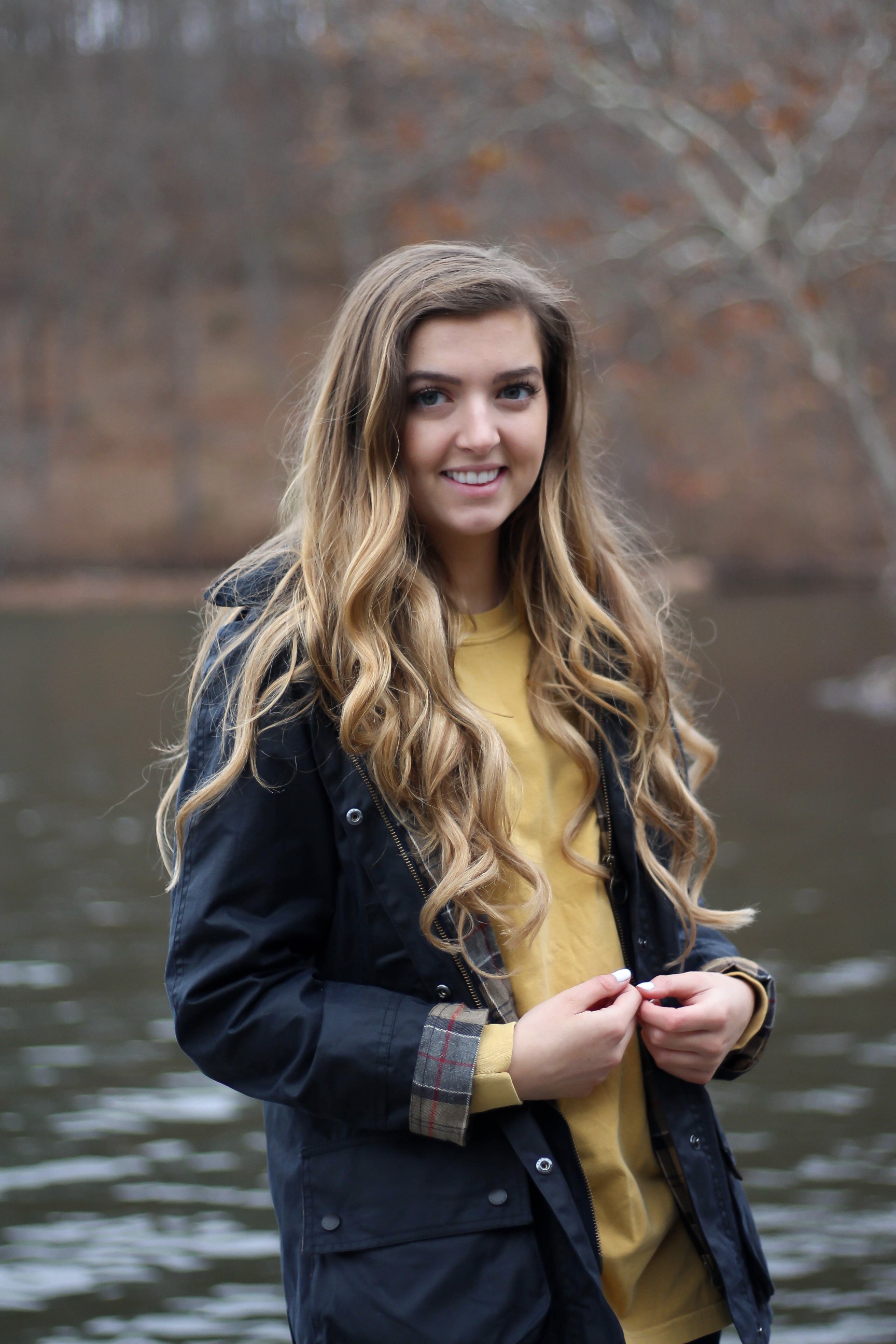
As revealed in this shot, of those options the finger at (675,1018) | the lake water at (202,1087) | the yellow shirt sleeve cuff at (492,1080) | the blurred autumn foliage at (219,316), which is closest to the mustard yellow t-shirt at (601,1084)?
the yellow shirt sleeve cuff at (492,1080)

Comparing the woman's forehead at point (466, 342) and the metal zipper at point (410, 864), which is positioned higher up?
the woman's forehead at point (466, 342)

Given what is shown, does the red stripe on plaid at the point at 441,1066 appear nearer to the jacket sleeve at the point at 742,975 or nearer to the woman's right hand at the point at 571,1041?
the woman's right hand at the point at 571,1041

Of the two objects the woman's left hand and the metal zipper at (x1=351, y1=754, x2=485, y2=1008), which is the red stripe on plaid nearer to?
the metal zipper at (x1=351, y1=754, x2=485, y2=1008)

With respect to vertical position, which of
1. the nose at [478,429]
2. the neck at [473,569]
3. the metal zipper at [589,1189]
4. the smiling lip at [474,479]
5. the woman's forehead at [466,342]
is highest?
the woman's forehead at [466,342]

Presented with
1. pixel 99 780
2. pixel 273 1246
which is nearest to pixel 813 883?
pixel 273 1246

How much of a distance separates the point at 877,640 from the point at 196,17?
1670 centimetres

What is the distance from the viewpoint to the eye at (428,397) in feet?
5.68

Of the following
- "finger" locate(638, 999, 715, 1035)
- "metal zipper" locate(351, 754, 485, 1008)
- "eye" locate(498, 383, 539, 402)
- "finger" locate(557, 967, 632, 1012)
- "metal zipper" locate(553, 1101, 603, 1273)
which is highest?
"eye" locate(498, 383, 539, 402)

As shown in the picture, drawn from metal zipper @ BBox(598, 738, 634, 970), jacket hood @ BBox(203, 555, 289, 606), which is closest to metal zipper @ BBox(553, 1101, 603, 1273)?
metal zipper @ BBox(598, 738, 634, 970)

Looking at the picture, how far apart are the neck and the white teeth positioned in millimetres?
109

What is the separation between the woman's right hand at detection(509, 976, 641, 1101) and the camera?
5.05 ft

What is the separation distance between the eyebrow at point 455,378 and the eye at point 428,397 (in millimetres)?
13

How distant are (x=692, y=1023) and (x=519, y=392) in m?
0.78

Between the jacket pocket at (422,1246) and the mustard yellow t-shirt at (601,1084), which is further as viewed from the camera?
the mustard yellow t-shirt at (601,1084)
